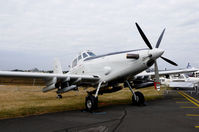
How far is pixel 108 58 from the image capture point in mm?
9141

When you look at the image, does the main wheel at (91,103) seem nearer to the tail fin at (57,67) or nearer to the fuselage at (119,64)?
the fuselage at (119,64)

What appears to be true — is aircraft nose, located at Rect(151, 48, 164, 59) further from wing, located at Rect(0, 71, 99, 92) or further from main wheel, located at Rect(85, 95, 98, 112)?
main wheel, located at Rect(85, 95, 98, 112)

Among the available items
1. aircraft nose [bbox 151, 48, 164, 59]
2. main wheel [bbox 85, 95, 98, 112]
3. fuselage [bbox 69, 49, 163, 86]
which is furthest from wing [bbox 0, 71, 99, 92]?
aircraft nose [bbox 151, 48, 164, 59]

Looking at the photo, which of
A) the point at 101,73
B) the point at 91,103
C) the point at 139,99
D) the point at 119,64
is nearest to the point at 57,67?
the point at 101,73

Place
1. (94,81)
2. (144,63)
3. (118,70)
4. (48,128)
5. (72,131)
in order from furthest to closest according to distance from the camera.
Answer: (94,81), (118,70), (144,63), (48,128), (72,131)

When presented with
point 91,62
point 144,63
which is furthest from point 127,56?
point 91,62

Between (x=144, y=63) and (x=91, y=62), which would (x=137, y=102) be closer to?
(x=144, y=63)

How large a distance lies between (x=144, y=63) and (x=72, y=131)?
490 centimetres

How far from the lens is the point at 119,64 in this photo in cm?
876

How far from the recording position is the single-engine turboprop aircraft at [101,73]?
814 centimetres

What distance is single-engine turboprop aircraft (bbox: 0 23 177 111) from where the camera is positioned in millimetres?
8141

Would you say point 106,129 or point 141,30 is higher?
point 141,30

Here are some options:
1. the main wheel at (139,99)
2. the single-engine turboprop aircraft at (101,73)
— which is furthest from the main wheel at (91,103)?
the main wheel at (139,99)

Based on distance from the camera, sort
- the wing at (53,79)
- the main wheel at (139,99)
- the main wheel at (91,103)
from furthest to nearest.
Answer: the main wheel at (139,99), the wing at (53,79), the main wheel at (91,103)
